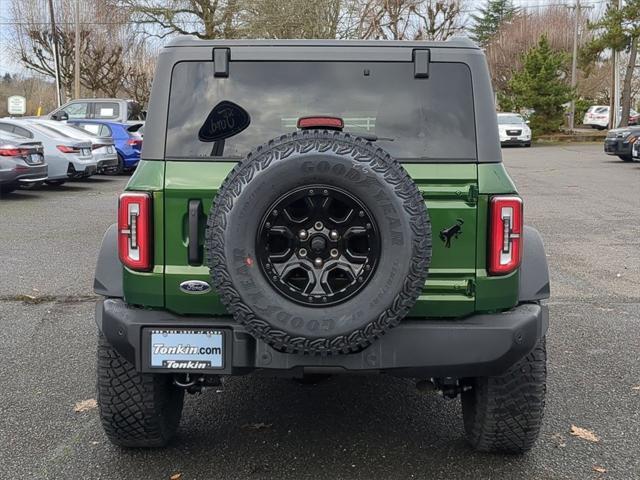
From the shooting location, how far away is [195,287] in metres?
3.06

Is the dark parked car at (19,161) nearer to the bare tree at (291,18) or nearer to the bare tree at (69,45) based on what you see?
the bare tree at (291,18)

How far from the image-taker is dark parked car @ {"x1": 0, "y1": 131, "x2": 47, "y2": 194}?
12969 millimetres

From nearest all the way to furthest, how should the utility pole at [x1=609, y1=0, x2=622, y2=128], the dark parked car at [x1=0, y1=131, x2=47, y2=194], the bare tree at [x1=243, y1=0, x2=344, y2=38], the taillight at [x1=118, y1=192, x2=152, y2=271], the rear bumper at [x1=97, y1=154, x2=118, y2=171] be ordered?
the taillight at [x1=118, y1=192, x2=152, y2=271]
the dark parked car at [x1=0, y1=131, x2=47, y2=194]
the rear bumper at [x1=97, y1=154, x2=118, y2=171]
the bare tree at [x1=243, y1=0, x2=344, y2=38]
the utility pole at [x1=609, y1=0, x2=622, y2=128]

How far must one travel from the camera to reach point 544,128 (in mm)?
35969

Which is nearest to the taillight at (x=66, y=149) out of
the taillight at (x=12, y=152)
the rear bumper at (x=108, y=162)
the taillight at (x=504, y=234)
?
the rear bumper at (x=108, y=162)

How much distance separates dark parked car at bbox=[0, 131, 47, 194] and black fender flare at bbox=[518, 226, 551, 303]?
11446mm

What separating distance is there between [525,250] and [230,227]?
1.49 m

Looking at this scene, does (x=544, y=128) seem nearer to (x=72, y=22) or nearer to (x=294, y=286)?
(x=72, y=22)

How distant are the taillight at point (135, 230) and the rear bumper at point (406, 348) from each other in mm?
237

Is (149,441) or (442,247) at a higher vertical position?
(442,247)

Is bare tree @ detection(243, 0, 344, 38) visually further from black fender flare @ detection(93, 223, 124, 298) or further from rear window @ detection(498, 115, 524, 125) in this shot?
black fender flare @ detection(93, 223, 124, 298)

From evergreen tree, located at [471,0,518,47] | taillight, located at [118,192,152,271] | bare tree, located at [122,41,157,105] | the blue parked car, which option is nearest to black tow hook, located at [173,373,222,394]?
taillight, located at [118,192,152,271]

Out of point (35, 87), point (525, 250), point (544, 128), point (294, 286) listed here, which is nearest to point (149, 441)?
point (294, 286)

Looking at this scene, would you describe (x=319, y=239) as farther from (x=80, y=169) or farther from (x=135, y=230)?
(x=80, y=169)
